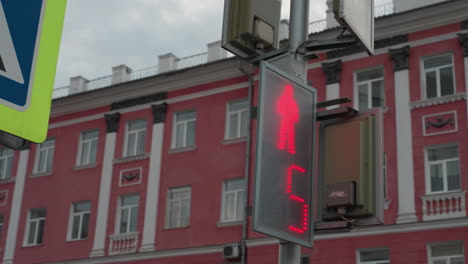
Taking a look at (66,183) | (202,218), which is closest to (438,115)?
(202,218)

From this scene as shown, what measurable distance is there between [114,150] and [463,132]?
12.2 meters

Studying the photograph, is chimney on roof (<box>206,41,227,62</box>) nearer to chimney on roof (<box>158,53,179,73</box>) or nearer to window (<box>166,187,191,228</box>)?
chimney on roof (<box>158,53,179,73</box>)

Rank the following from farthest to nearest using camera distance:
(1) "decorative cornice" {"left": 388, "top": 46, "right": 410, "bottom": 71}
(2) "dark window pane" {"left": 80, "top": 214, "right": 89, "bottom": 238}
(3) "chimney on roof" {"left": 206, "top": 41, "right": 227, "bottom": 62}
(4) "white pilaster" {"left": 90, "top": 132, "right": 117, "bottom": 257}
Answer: (2) "dark window pane" {"left": 80, "top": 214, "right": 89, "bottom": 238} → (3) "chimney on roof" {"left": 206, "top": 41, "right": 227, "bottom": 62} → (4) "white pilaster" {"left": 90, "top": 132, "right": 117, "bottom": 257} → (1) "decorative cornice" {"left": 388, "top": 46, "right": 410, "bottom": 71}

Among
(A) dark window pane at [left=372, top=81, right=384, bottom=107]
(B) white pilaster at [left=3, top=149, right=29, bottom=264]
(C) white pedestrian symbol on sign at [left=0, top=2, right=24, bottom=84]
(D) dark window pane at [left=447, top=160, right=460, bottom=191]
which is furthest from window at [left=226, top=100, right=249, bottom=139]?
(C) white pedestrian symbol on sign at [left=0, top=2, right=24, bottom=84]

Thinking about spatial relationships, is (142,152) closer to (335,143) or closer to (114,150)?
(114,150)

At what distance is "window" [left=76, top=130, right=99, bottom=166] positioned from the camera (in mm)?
27625

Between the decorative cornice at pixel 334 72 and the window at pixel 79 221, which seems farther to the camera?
the window at pixel 79 221

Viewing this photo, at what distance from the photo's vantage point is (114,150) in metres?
26.8

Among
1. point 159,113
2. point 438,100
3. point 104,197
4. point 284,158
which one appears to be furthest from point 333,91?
point 284,158

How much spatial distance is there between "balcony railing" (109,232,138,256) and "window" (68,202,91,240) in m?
1.32

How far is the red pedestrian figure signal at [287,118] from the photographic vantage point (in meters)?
5.01

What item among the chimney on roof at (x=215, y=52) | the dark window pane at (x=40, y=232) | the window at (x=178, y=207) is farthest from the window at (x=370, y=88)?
the dark window pane at (x=40, y=232)

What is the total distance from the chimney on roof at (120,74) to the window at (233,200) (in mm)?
6709

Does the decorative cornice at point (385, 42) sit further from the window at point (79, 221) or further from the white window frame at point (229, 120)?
the window at point (79, 221)
